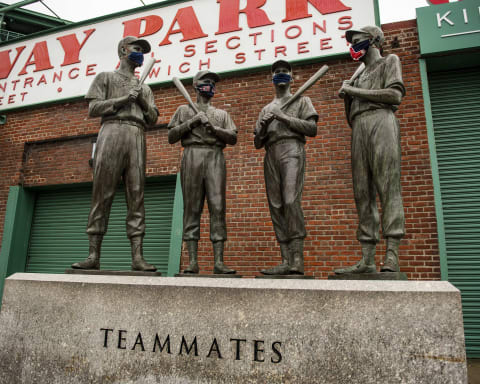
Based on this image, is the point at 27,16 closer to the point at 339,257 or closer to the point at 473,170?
the point at 339,257

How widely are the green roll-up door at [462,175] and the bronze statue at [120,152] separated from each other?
492cm

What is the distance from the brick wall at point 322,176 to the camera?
18.4ft

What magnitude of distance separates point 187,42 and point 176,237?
3961mm

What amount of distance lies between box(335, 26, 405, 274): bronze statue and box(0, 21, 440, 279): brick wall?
8.60 feet

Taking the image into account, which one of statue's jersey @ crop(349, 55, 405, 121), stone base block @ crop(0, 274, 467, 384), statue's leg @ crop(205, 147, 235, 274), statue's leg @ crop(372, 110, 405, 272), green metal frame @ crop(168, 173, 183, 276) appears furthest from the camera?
green metal frame @ crop(168, 173, 183, 276)

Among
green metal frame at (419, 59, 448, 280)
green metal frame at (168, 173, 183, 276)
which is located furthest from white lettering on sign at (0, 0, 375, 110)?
green metal frame at (168, 173, 183, 276)

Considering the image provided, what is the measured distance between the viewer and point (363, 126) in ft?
10.4

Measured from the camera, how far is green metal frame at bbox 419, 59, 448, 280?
5.33 metres

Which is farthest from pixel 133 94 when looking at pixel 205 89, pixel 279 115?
pixel 279 115

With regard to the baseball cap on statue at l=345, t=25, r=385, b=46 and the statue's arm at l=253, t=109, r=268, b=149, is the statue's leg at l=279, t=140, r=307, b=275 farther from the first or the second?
the baseball cap on statue at l=345, t=25, r=385, b=46

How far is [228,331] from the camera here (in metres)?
2.65

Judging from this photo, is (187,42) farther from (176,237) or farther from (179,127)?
(179,127)

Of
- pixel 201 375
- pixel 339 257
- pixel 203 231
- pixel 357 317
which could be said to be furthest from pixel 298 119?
pixel 203 231

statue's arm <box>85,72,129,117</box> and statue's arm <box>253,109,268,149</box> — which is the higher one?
statue's arm <box>85,72,129,117</box>
